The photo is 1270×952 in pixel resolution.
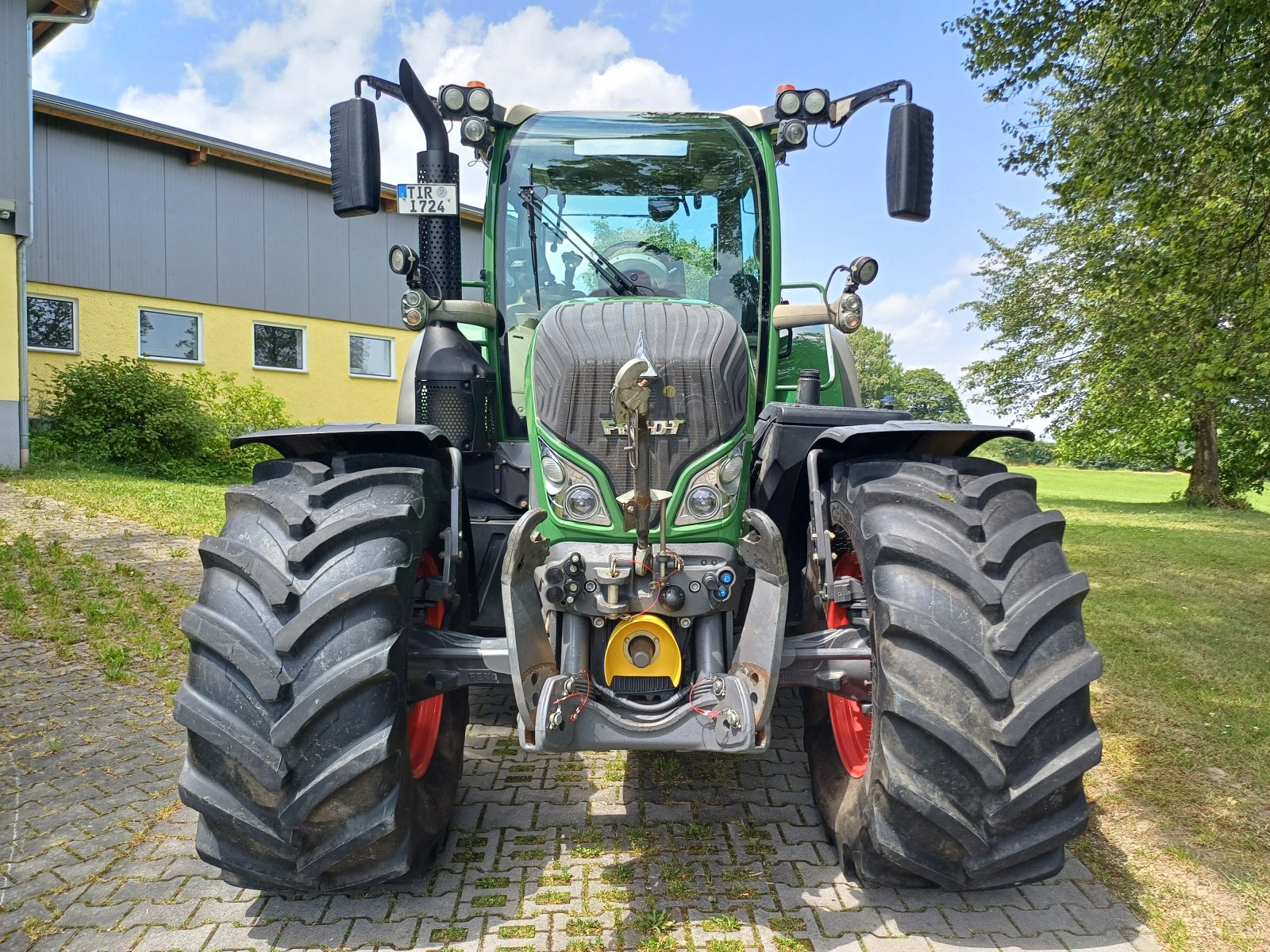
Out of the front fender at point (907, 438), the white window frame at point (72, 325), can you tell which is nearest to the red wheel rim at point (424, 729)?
the front fender at point (907, 438)

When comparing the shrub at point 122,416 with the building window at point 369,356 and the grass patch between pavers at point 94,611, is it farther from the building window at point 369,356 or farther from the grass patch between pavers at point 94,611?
the grass patch between pavers at point 94,611

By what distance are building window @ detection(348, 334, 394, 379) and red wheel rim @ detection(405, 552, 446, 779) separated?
671 inches

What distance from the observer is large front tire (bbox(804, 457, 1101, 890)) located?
228 centimetres

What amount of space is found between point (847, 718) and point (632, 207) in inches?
90.0

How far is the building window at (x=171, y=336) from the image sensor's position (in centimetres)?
1598

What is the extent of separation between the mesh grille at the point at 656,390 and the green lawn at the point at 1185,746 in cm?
198

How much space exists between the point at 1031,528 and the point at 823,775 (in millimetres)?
1156

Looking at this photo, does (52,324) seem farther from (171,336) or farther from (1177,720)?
(1177,720)

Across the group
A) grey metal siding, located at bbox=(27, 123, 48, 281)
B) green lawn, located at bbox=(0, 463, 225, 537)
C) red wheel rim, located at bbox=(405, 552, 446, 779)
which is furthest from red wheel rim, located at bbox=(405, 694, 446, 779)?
grey metal siding, located at bbox=(27, 123, 48, 281)

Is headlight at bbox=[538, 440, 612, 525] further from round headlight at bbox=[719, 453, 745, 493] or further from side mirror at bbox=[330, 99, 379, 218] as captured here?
side mirror at bbox=[330, 99, 379, 218]

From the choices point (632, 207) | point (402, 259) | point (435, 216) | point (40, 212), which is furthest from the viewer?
point (40, 212)

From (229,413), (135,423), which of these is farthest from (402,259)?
(229,413)

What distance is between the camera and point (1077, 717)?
91.9 inches

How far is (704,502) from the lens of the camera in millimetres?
2740
